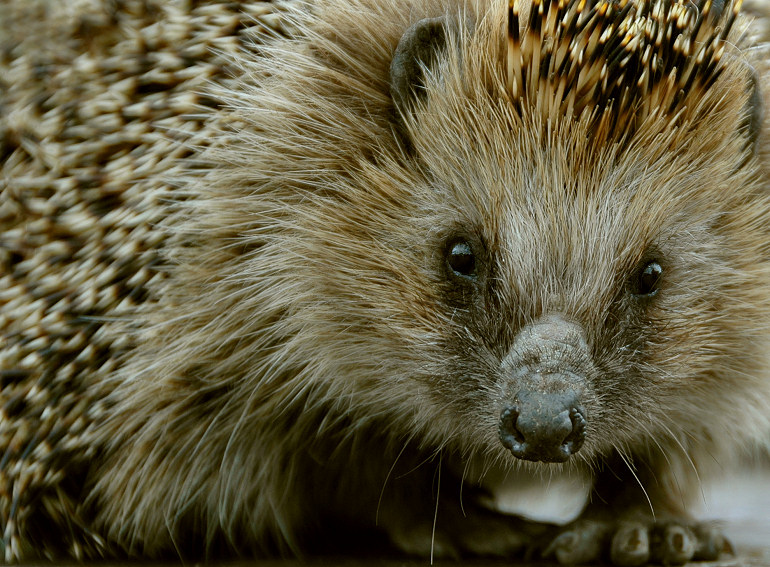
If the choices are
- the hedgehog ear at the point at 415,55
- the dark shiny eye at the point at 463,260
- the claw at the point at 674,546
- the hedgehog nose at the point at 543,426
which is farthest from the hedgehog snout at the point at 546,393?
the claw at the point at 674,546

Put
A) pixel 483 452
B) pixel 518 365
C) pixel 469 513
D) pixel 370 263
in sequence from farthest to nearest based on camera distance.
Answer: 1. pixel 469 513
2. pixel 483 452
3. pixel 370 263
4. pixel 518 365

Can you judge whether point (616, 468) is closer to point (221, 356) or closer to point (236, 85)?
point (221, 356)

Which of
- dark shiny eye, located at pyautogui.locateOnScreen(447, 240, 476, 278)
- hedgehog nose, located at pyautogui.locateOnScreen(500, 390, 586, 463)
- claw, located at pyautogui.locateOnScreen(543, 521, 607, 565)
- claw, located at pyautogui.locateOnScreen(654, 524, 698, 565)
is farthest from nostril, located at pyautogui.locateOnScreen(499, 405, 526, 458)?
claw, located at pyautogui.locateOnScreen(654, 524, 698, 565)

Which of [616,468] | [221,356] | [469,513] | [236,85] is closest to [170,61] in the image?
[236,85]

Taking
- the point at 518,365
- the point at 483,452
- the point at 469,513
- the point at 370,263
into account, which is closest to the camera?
the point at 518,365

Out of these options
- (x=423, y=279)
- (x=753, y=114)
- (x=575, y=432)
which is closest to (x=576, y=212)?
(x=423, y=279)

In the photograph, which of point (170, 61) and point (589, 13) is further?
point (170, 61)

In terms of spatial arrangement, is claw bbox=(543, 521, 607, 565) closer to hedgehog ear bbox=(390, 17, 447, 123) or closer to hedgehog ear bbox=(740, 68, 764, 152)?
hedgehog ear bbox=(740, 68, 764, 152)
